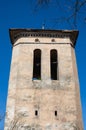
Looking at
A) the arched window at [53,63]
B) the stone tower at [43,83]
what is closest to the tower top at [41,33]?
the stone tower at [43,83]

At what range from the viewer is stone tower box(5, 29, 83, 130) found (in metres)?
15.0

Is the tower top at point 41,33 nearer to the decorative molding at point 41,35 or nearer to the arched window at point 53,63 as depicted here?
the decorative molding at point 41,35

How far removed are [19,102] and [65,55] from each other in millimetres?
4658

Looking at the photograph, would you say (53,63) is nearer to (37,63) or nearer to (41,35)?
(37,63)

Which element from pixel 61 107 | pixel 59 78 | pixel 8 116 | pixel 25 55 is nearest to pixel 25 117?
pixel 8 116

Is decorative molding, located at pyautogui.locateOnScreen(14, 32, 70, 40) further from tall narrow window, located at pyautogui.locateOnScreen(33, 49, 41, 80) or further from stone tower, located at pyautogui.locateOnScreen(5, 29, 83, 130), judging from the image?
tall narrow window, located at pyautogui.locateOnScreen(33, 49, 41, 80)

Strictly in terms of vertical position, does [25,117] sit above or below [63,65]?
below

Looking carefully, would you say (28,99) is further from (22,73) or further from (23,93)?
(22,73)

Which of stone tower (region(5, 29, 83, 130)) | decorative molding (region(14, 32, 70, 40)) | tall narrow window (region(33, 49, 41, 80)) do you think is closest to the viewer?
stone tower (region(5, 29, 83, 130))

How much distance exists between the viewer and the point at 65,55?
18234mm

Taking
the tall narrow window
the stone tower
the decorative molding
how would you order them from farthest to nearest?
the decorative molding
the tall narrow window
the stone tower

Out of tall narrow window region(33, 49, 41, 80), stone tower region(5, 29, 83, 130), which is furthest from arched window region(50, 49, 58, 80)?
tall narrow window region(33, 49, 41, 80)

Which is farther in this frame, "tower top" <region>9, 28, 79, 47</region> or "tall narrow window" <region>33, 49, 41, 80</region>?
"tower top" <region>9, 28, 79, 47</region>

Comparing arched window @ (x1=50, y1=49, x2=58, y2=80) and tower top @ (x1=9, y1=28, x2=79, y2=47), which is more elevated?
tower top @ (x1=9, y1=28, x2=79, y2=47)
